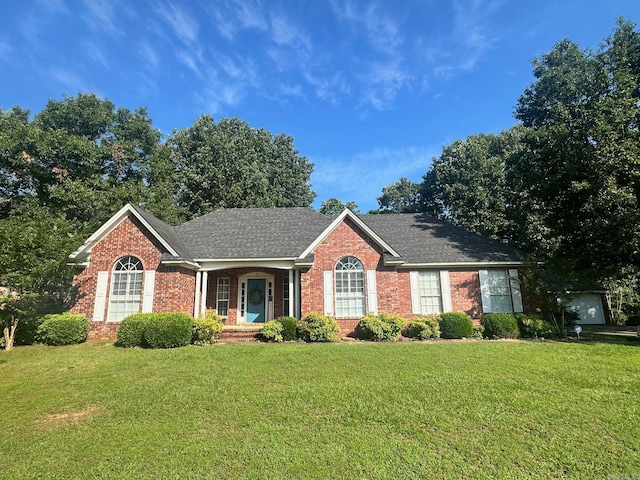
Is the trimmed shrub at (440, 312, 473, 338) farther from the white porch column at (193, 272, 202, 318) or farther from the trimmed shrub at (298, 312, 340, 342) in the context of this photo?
the white porch column at (193, 272, 202, 318)

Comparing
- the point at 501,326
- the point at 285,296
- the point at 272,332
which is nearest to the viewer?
the point at 272,332

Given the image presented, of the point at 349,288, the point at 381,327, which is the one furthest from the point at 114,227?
the point at 381,327

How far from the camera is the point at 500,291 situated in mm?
15312

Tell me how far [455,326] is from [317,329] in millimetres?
5452

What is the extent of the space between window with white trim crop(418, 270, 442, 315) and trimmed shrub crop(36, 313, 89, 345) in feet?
45.0

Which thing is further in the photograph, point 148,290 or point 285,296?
point 285,296

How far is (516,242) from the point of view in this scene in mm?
24578

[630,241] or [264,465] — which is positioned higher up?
[630,241]

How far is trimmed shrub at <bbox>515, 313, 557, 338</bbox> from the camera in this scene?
44.0 feet

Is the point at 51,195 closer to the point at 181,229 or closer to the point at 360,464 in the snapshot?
the point at 181,229

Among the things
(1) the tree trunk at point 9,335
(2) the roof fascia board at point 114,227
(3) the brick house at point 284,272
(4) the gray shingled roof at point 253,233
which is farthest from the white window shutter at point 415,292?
(1) the tree trunk at point 9,335

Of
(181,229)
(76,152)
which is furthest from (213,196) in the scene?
(181,229)

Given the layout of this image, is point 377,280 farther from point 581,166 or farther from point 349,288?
point 581,166

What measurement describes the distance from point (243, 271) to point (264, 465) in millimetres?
13195
